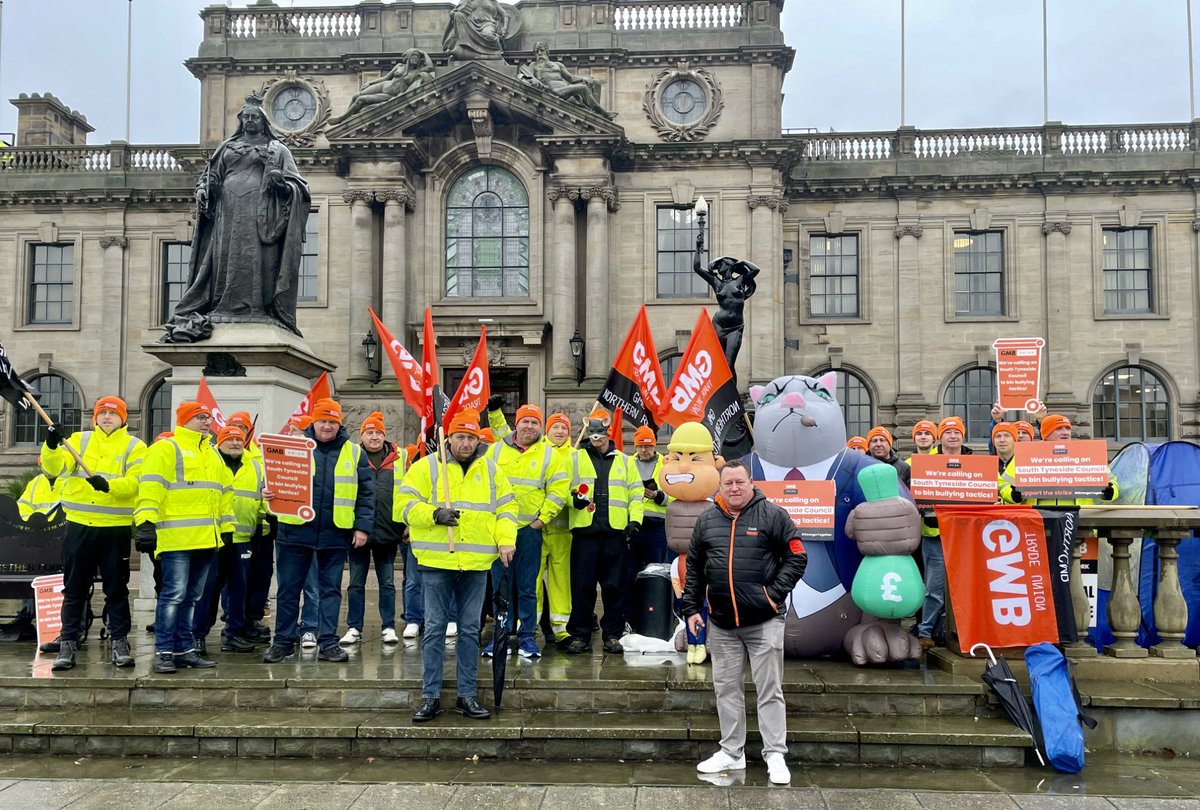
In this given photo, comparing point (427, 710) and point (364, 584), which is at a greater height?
point (364, 584)

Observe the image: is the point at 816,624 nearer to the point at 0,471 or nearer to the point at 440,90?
the point at 440,90

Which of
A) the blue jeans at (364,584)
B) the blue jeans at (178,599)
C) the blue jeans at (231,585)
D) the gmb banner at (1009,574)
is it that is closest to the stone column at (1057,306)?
the gmb banner at (1009,574)

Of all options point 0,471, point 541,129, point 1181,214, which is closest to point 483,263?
point 541,129

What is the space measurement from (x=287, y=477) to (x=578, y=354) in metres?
19.5

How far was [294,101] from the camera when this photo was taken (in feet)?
102

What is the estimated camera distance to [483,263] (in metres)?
29.3

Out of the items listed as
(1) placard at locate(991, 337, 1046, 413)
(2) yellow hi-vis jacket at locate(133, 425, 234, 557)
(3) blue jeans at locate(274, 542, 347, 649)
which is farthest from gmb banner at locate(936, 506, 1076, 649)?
(2) yellow hi-vis jacket at locate(133, 425, 234, 557)

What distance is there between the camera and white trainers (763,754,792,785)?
6422mm

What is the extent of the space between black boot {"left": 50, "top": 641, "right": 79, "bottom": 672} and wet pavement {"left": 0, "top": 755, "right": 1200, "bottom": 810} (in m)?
1.28

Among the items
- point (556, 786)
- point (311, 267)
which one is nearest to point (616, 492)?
point (556, 786)

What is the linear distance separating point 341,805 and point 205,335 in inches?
284

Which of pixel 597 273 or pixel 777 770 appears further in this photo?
pixel 597 273

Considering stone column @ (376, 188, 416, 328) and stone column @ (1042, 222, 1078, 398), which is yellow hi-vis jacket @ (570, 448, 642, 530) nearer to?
stone column @ (376, 188, 416, 328)

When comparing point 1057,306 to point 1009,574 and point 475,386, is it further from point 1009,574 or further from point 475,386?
point 475,386
